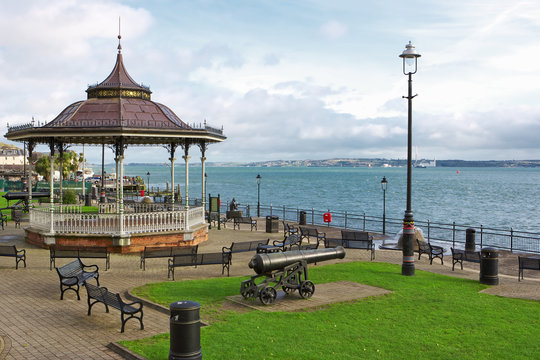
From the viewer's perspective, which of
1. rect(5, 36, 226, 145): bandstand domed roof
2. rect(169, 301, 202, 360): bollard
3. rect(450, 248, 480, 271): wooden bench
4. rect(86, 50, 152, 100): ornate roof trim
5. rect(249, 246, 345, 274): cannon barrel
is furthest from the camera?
rect(86, 50, 152, 100): ornate roof trim

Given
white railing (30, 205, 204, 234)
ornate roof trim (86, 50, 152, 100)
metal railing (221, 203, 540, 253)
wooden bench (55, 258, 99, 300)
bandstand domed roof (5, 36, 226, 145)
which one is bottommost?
metal railing (221, 203, 540, 253)

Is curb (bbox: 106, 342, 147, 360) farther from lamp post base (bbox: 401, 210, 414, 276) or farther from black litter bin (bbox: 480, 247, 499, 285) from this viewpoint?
black litter bin (bbox: 480, 247, 499, 285)

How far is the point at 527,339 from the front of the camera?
30.4ft

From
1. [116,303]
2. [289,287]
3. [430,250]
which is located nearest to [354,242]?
[430,250]

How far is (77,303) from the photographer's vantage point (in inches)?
466

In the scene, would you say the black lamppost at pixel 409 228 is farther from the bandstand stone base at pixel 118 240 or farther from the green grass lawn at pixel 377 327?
the bandstand stone base at pixel 118 240

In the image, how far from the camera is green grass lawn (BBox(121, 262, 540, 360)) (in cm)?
846

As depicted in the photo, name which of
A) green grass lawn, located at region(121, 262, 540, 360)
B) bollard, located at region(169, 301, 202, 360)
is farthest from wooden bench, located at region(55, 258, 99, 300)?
bollard, located at region(169, 301, 202, 360)

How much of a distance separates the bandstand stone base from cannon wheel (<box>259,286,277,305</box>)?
9177mm

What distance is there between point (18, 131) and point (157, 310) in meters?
13.7

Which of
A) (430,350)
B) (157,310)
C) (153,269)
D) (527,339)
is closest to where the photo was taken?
(430,350)

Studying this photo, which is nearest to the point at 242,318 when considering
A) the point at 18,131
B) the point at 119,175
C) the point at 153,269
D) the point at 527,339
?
the point at 527,339

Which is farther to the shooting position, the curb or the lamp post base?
the lamp post base

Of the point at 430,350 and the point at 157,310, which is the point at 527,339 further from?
the point at 157,310
